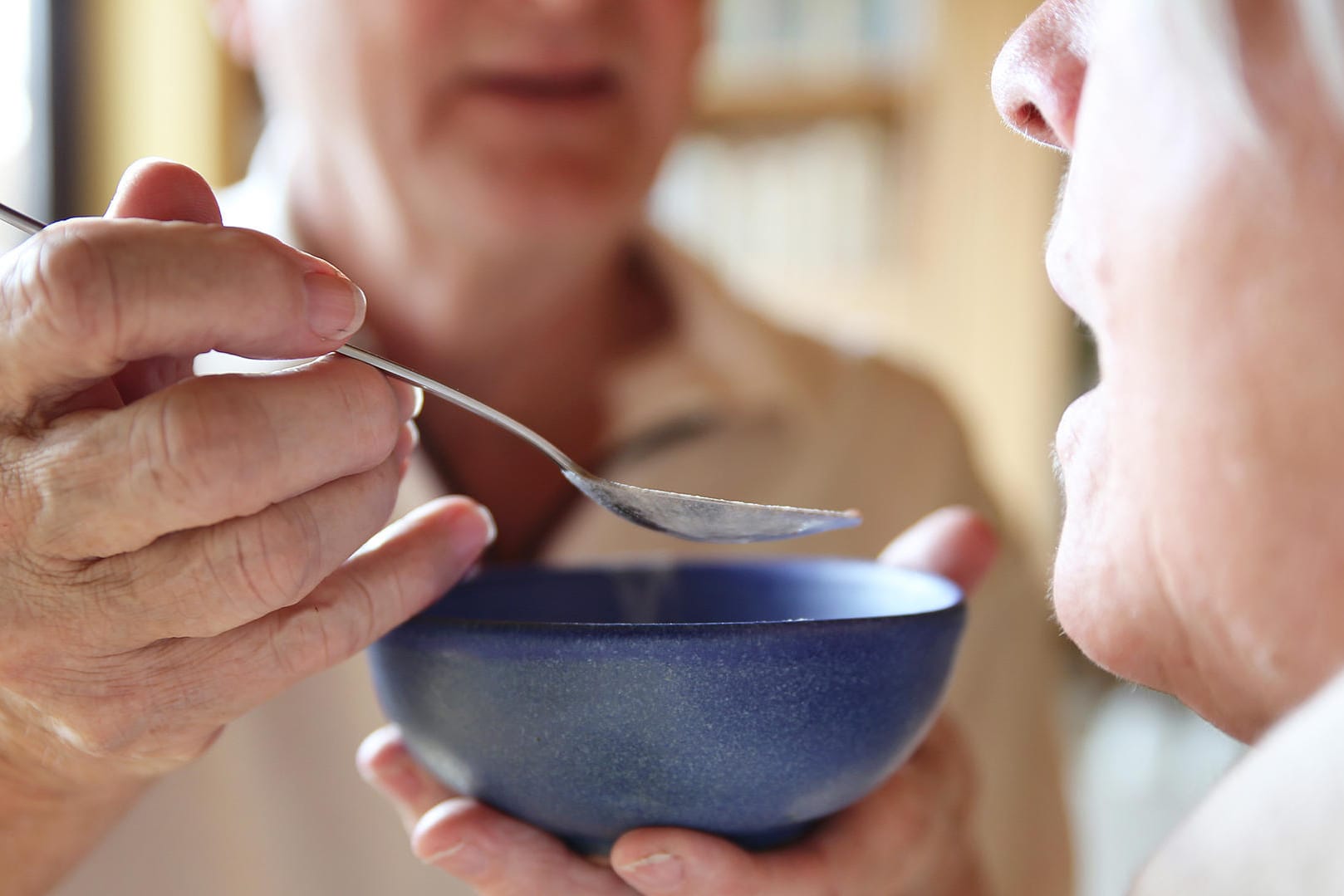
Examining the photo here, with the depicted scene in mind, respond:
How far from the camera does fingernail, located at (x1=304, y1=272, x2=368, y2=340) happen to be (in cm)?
40

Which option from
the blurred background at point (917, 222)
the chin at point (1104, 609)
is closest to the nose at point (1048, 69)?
the chin at point (1104, 609)

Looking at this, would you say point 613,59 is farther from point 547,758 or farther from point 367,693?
point 547,758

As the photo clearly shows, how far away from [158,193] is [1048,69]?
347 mm

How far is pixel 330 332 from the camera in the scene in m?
0.41

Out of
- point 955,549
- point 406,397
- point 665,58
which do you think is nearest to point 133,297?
point 406,397

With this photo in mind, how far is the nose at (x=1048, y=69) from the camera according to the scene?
0.45 metres

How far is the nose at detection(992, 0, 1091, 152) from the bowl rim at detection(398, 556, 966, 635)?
0.67 ft

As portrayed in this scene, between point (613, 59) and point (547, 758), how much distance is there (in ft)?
2.29

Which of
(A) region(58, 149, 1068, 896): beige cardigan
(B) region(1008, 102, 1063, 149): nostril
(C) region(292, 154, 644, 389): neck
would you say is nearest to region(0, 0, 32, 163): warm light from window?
(A) region(58, 149, 1068, 896): beige cardigan

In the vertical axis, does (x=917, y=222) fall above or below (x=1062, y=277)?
below

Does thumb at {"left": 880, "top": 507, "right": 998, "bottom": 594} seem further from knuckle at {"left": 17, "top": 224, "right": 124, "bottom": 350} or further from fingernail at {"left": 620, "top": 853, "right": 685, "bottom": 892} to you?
knuckle at {"left": 17, "top": 224, "right": 124, "bottom": 350}

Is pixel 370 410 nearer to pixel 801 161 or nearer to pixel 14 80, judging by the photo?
pixel 14 80

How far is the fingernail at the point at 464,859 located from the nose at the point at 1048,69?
39 cm

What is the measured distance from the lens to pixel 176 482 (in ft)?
1.28
